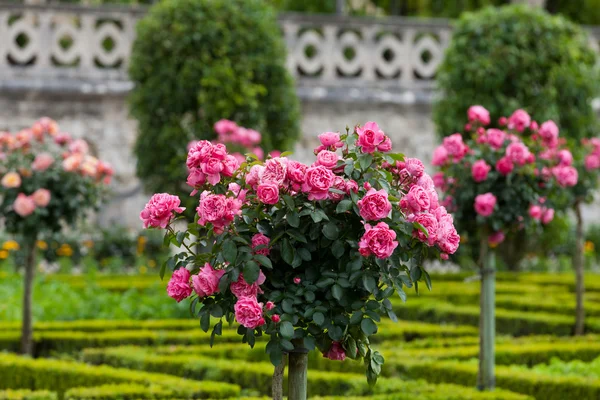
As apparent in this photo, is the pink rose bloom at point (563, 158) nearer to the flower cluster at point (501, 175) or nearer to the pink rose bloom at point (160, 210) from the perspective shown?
the flower cluster at point (501, 175)

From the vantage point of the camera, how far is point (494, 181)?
676cm

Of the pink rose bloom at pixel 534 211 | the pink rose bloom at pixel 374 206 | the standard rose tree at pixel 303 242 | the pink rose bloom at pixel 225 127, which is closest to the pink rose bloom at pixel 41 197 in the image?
the pink rose bloom at pixel 225 127

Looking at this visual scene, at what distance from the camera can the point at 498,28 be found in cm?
1145

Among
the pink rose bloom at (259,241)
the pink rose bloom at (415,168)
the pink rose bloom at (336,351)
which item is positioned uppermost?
the pink rose bloom at (415,168)

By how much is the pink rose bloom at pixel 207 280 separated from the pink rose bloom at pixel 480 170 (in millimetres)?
2981

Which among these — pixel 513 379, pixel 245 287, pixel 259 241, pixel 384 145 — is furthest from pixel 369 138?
pixel 513 379

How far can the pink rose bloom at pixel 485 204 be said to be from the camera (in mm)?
6605

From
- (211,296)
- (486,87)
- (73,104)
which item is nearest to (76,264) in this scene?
(73,104)

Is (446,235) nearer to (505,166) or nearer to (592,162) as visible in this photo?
(505,166)

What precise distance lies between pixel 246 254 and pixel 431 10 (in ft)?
66.6

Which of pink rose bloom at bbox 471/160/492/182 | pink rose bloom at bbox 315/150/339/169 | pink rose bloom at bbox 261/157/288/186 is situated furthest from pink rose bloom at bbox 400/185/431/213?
pink rose bloom at bbox 471/160/492/182

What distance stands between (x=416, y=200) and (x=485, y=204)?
8.99ft

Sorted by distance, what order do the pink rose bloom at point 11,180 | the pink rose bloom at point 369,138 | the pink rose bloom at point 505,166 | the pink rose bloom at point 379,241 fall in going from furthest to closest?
the pink rose bloom at point 11,180
the pink rose bloom at point 505,166
the pink rose bloom at point 369,138
the pink rose bloom at point 379,241

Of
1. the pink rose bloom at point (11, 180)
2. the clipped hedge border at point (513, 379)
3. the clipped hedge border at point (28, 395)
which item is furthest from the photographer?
the pink rose bloom at point (11, 180)
